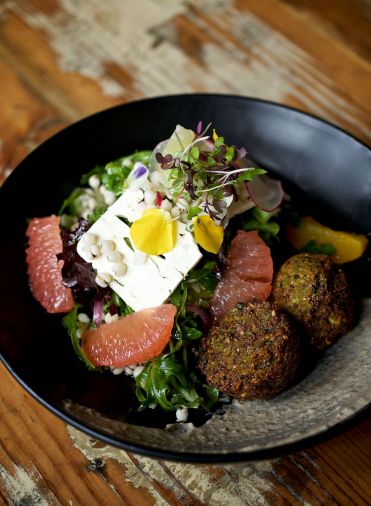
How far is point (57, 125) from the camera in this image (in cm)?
379

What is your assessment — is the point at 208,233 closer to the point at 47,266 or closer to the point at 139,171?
the point at 139,171

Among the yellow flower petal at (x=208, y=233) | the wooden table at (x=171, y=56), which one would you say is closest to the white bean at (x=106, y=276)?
the yellow flower petal at (x=208, y=233)

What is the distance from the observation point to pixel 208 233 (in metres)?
2.52

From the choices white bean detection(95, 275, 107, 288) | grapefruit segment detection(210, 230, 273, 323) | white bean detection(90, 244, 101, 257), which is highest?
grapefruit segment detection(210, 230, 273, 323)

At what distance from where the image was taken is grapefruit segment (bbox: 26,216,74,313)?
8.98 ft

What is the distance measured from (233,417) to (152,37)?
2960 millimetres

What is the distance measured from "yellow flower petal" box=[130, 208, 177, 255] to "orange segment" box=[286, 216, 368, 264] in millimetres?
794

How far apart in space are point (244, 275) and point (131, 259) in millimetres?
522

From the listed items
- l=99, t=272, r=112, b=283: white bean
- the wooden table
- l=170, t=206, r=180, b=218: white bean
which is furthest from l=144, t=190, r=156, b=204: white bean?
the wooden table

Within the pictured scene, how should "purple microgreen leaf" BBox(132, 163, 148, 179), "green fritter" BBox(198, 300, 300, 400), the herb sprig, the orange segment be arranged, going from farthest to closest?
the orange segment, "purple microgreen leaf" BBox(132, 163, 148, 179), the herb sprig, "green fritter" BBox(198, 300, 300, 400)

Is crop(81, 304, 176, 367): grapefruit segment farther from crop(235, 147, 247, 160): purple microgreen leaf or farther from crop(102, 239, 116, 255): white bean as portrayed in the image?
crop(235, 147, 247, 160): purple microgreen leaf

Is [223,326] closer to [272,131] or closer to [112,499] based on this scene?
[112,499]

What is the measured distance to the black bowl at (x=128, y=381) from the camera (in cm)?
215

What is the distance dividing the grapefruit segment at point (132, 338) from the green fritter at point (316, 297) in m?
0.52
